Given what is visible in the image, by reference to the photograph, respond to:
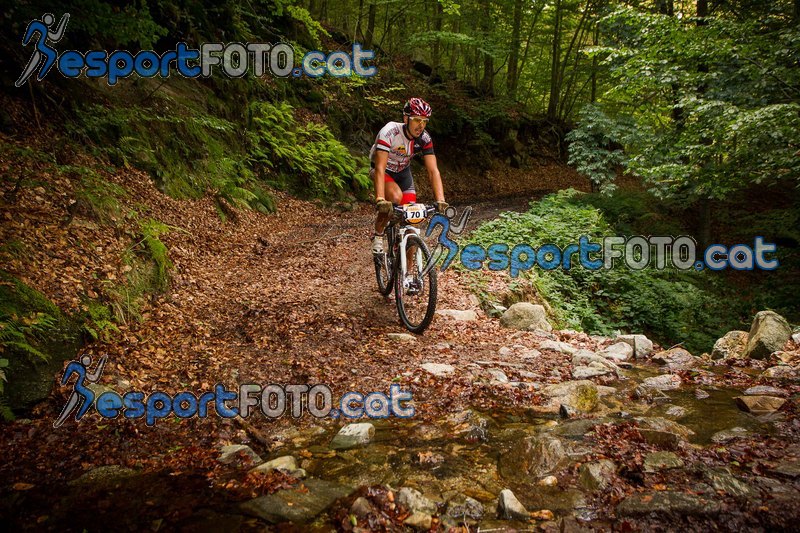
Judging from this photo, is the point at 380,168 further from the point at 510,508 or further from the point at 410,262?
the point at 510,508

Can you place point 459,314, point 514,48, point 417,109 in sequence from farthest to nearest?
point 514,48
point 459,314
point 417,109

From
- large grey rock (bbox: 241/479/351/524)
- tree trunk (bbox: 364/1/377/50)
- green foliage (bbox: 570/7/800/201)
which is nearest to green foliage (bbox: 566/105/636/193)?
green foliage (bbox: 570/7/800/201)

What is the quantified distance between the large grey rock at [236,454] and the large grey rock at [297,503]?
47 cm

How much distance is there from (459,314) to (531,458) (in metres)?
3.57

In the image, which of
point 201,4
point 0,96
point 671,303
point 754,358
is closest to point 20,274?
point 0,96

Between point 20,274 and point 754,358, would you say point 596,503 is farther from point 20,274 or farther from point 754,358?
point 20,274

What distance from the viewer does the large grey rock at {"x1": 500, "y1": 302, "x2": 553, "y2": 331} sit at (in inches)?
255

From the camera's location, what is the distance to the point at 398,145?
5.49m

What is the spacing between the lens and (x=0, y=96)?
20.6ft

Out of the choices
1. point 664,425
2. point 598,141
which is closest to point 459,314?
point 664,425

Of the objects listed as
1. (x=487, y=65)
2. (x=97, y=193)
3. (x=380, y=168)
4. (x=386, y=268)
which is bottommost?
(x=386, y=268)

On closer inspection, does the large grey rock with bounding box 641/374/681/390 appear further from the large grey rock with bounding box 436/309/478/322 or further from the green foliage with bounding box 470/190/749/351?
the green foliage with bounding box 470/190/749/351

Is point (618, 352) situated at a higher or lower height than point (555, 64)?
lower

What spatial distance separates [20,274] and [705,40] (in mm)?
12175
